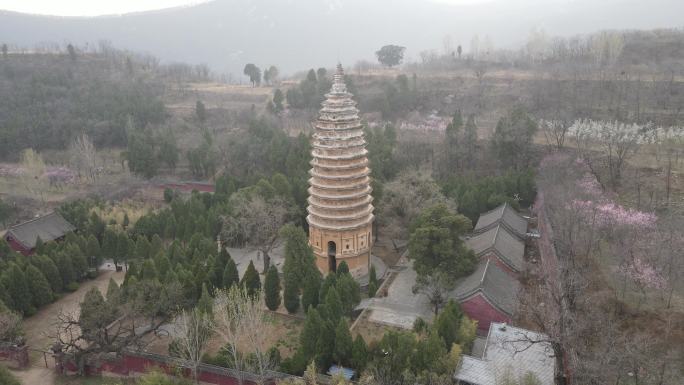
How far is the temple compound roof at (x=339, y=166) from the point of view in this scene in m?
27.9

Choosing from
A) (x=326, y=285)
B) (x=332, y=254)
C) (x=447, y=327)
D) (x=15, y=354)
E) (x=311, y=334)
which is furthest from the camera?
(x=332, y=254)

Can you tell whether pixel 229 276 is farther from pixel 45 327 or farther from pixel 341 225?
pixel 45 327

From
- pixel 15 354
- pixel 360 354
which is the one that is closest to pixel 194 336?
pixel 360 354

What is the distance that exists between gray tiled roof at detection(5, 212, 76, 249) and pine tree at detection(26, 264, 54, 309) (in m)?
6.75

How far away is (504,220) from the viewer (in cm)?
3000

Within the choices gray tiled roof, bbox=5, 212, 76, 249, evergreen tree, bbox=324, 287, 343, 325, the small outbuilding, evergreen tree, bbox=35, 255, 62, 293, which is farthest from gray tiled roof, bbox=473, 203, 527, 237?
gray tiled roof, bbox=5, 212, 76, 249

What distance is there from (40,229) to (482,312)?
27576mm

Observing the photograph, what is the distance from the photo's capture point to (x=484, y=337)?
22.1 metres

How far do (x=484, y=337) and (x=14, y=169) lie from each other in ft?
153

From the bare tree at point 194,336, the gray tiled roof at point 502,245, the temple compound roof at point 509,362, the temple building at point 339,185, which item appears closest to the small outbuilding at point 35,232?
the bare tree at point 194,336

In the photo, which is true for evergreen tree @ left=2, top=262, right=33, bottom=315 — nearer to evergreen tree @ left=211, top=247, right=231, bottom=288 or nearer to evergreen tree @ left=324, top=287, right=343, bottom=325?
evergreen tree @ left=211, top=247, right=231, bottom=288

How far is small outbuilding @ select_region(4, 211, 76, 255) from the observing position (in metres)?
32.1

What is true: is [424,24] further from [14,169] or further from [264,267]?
[264,267]

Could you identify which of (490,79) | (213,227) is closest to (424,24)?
(490,79)
